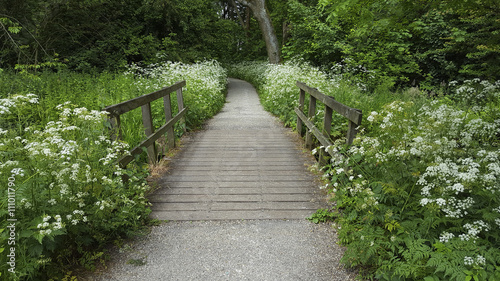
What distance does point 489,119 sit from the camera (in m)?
3.73

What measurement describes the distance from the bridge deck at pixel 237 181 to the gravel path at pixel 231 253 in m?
0.26

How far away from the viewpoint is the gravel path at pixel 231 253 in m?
2.71

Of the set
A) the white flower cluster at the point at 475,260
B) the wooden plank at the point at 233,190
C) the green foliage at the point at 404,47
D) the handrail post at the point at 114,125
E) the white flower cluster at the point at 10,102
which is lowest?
the wooden plank at the point at 233,190

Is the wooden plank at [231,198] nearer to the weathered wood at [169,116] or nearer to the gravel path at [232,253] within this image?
the gravel path at [232,253]

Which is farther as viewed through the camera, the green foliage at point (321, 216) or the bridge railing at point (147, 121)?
the bridge railing at point (147, 121)

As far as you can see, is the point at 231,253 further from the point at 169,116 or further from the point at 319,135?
the point at 169,116

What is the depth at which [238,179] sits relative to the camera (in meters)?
4.79

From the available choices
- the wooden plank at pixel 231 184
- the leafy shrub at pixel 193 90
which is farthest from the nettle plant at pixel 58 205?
the leafy shrub at pixel 193 90

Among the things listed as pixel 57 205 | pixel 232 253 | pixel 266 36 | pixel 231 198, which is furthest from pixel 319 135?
pixel 266 36

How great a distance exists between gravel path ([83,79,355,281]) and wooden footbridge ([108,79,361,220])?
10.3 inches

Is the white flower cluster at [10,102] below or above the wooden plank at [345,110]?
above

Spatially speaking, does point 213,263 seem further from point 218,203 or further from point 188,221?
point 218,203

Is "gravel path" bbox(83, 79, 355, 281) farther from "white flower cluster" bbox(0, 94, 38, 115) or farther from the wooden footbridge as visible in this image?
"white flower cluster" bbox(0, 94, 38, 115)

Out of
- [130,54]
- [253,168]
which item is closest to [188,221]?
[253,168]
